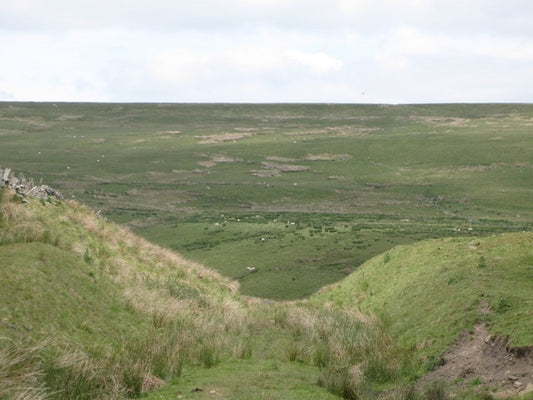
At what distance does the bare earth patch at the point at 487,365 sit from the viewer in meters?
14.8

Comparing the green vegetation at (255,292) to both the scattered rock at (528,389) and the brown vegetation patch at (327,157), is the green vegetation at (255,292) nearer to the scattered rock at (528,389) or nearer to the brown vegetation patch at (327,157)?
the scattered rock at (528,389)

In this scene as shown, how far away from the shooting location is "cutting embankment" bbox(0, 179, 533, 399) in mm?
13945

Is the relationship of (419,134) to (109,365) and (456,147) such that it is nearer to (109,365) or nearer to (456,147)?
(456,147)

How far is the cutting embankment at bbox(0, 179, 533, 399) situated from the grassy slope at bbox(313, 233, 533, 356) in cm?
6

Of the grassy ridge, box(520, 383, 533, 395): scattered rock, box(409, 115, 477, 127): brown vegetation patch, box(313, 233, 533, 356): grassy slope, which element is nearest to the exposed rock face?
the grassy ridge

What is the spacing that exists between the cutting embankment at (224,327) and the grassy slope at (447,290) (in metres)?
0.06

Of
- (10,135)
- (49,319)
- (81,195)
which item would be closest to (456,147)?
(81,195)

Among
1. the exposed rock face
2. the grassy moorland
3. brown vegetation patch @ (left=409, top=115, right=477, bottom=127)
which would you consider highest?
brown vegetation patch @ (left=409, top=115, right=477, bottom=127)

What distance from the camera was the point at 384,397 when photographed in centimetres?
1450

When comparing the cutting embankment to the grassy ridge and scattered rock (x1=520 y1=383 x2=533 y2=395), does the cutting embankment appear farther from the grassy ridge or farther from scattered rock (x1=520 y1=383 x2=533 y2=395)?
scattered rock (x1=520 y1=383 x2=533 y2=395)

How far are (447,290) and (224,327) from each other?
6.45m

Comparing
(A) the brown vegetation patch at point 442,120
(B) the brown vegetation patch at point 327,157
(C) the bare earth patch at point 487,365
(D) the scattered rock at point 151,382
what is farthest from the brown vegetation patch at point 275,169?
(D) the scattered rock at point 151,382

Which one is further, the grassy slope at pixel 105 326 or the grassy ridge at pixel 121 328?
the grassy ridge at pixel 121 328

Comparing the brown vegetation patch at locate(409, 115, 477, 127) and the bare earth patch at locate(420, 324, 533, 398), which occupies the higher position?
the brown vegetation patch at locate(409, 115, 477, 127)
